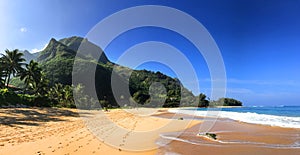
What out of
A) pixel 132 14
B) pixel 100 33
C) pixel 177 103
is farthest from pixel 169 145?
pixel 177 103

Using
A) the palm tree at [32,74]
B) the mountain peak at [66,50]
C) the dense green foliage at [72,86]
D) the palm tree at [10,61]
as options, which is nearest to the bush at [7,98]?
the dense green foliage at [72,86]

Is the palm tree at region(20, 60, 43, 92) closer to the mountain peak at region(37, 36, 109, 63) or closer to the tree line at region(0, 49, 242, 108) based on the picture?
the tree line at region(0, 49, 242, 108)

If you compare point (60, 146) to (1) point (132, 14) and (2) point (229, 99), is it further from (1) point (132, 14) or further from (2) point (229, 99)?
(2) point (229, 99)

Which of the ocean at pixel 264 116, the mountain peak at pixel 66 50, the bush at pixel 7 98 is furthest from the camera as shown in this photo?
the mountain peak at pixel 66 50

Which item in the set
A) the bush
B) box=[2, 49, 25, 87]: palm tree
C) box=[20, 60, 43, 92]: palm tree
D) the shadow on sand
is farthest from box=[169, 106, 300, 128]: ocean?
box=[2, 49, 25, 87]: palm tree

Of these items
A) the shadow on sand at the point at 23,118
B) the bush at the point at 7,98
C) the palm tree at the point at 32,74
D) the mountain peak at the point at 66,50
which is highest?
the mountain peak at the point at 66,50

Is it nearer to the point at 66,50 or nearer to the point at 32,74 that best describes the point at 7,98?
the point at 32,74

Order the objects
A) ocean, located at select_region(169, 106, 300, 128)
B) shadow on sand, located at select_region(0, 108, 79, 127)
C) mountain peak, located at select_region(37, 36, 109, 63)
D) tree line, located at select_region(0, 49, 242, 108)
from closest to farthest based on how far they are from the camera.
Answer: shadow on sand, located at select_region(0, 108, 79, 127)
ocean, located at select_region(169, 106, 300, 128)
tree line, located at select_region(0, 49, 242, 108)
mountain peak, located at select_region(37, 36, 109, 63)

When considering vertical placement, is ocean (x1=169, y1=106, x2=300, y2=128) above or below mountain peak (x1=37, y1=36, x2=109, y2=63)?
below

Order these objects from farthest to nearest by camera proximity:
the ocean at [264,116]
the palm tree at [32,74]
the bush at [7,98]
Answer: the palm tree at [32,74], the bush at [7,98], the ocean at [264,116]

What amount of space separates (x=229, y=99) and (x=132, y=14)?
445 ft

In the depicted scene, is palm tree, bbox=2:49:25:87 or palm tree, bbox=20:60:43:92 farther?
palm tree, bbox=20:60:43:92

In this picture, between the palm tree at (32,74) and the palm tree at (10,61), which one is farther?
the palm tree at (32,74)

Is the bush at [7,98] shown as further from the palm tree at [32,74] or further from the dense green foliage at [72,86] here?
the palm tree at [32,74]
